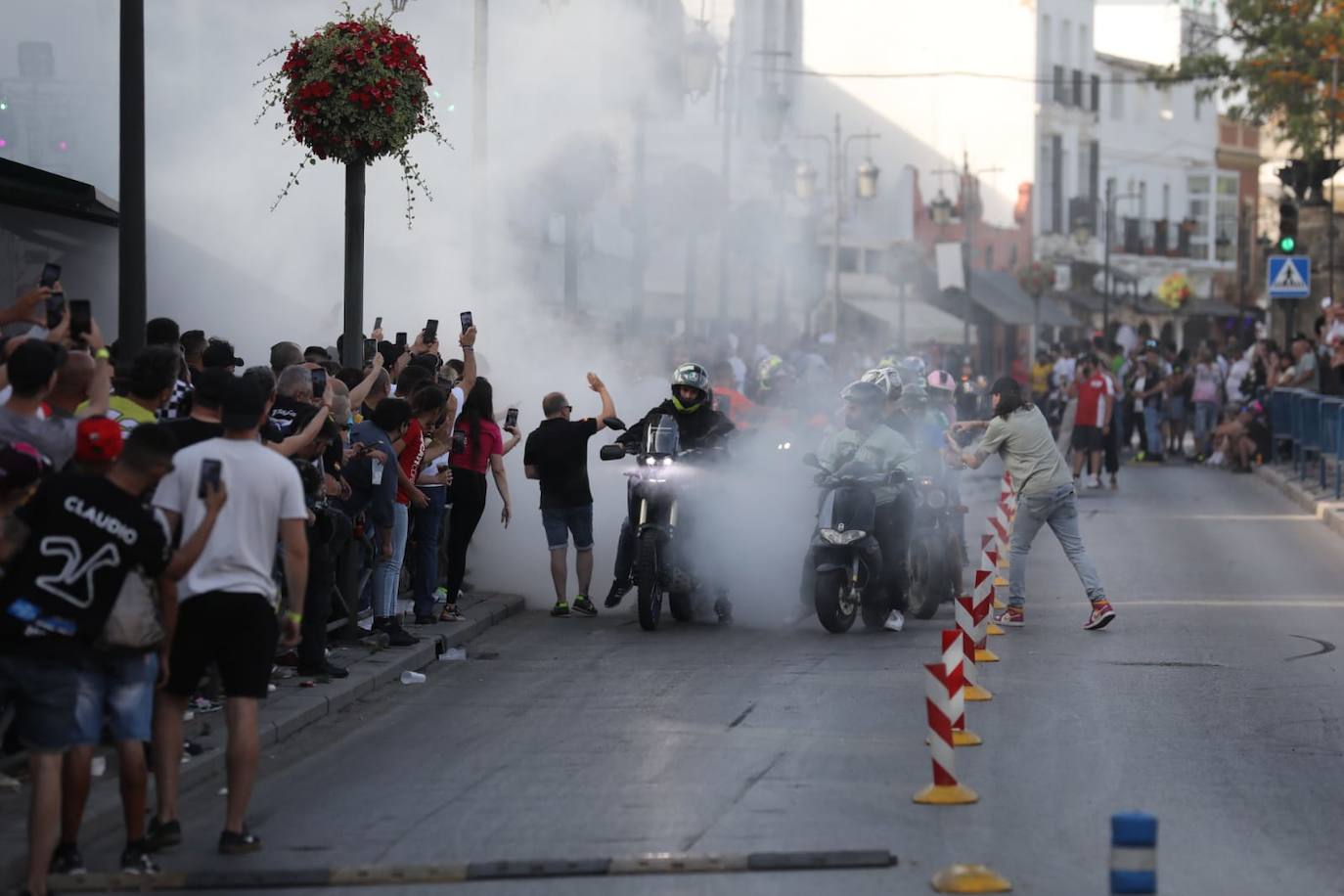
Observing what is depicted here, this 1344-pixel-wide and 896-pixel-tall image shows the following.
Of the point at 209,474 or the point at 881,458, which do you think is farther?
the point at 881,458

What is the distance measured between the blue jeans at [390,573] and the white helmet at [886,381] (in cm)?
348

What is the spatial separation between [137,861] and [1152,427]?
27.4m

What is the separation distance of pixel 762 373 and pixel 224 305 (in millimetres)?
10750

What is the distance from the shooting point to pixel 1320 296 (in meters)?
37.4

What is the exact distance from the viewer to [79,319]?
7.68 m

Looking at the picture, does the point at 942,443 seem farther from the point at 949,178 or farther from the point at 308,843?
the point at 949,178

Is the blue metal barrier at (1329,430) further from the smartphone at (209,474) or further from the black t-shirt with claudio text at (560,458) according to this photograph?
the smartphone at (209,474)

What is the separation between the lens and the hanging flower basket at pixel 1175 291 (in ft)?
216

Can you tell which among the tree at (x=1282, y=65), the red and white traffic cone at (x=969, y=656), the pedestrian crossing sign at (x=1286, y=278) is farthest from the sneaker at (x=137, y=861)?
the tree at (x=1282, y=65)

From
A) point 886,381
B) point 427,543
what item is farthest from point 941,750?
point 886,381

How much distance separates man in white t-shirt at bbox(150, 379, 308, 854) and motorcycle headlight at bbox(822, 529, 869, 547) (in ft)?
20.5

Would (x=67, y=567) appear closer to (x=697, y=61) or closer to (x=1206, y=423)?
(x=697, y=61)

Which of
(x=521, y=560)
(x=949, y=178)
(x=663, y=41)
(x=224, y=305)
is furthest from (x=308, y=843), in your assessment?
(x=949, y=178)

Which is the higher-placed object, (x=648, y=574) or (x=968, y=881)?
(x=648, y=574)
